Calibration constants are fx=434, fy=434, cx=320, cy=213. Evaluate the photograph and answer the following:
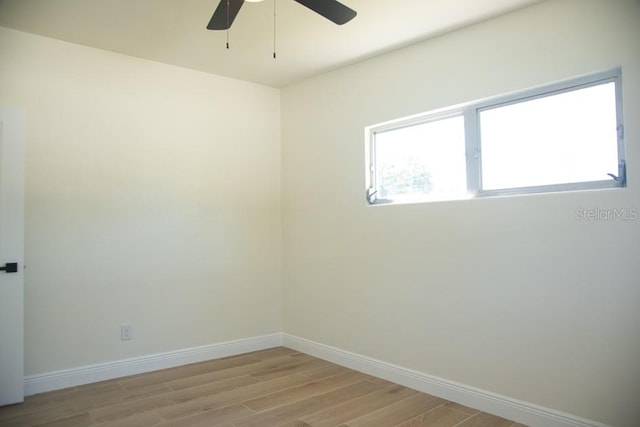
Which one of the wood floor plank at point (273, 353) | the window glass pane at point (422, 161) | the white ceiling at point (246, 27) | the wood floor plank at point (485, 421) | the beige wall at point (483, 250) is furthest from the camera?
the wood floor plank at point (273, 353)

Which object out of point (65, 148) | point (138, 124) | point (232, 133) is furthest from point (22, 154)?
point (232, 133)

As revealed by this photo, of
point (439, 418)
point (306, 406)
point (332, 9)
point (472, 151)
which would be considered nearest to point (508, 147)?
point (472, 151)

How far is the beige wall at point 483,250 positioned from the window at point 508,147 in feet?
0.34

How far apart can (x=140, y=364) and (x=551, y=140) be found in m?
3.46

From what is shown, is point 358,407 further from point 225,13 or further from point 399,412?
point 225,13

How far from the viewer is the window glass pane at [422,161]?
10.3 feet

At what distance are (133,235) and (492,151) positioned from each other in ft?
9.33

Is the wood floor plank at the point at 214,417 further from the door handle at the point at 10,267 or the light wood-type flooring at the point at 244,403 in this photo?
the door handle at the point at 10,267

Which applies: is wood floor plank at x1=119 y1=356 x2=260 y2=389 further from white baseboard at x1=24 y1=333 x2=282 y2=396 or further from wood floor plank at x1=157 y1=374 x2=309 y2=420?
wood floor plank at x1=157 y1=374 x2=309 y2=420

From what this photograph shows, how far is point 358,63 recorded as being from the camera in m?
3.73

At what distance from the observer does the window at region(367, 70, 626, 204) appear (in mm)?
2436

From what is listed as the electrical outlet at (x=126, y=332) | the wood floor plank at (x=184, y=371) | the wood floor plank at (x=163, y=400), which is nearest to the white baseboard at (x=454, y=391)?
the wood floor plank at (x=184, y=371)

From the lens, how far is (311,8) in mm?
2133

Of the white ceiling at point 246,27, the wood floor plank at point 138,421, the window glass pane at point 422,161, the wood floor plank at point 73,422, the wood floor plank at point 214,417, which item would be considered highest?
the white ceiling at point 246,27
